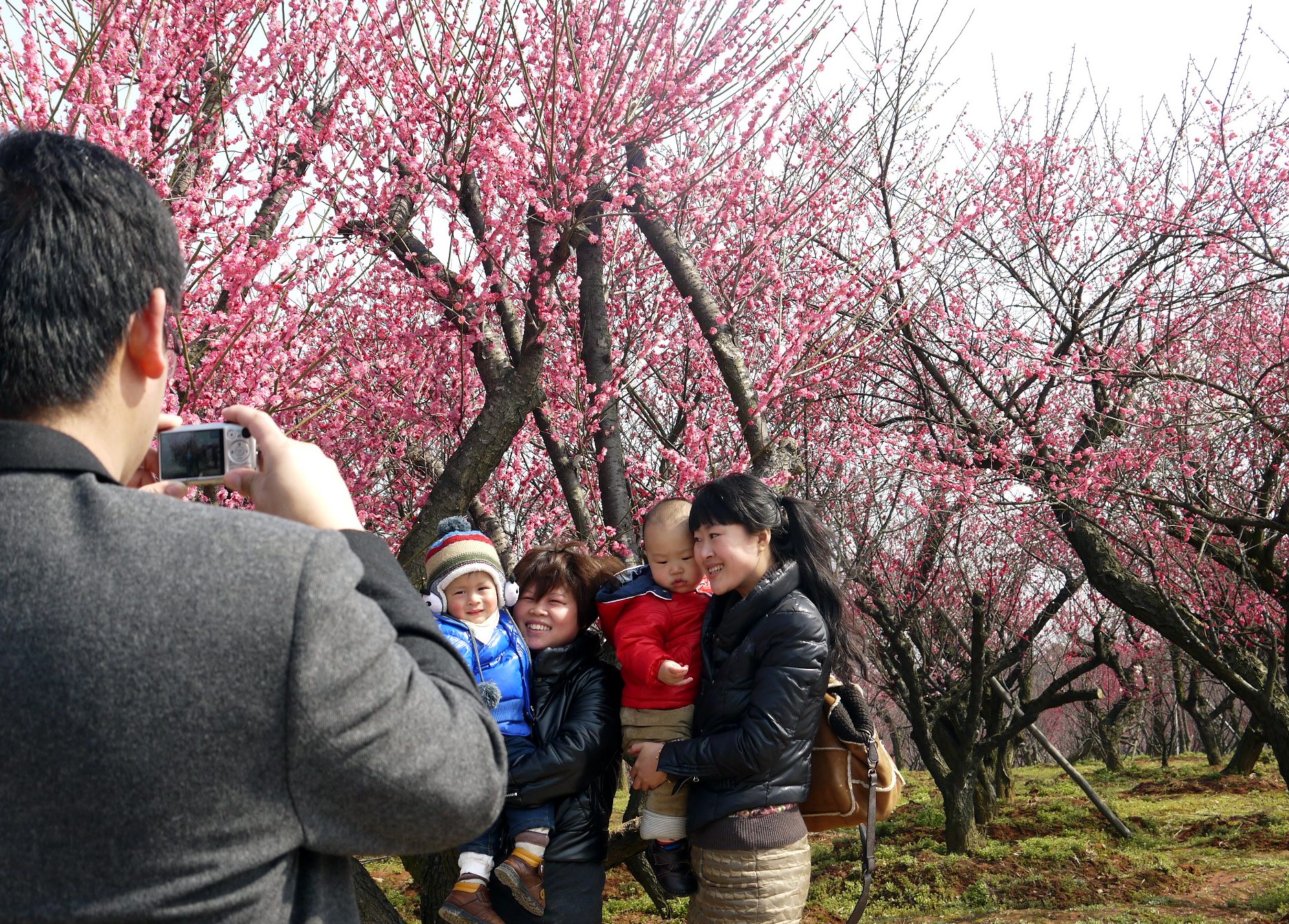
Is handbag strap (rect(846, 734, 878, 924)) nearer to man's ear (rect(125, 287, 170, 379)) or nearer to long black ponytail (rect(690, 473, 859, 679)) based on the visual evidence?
long black ponytail (rect(690, 473, 859, 679))

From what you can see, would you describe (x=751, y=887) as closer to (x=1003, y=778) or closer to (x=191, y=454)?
(x=191, y=454)

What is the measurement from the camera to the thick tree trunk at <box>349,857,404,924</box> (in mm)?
3723

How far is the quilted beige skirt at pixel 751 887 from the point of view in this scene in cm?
268

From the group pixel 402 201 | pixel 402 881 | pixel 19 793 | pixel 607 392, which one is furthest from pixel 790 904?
pixel 402 881

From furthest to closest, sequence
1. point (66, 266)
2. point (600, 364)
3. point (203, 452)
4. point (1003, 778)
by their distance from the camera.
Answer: point (1003, 778), point (600, 364), point (203, 452), point (66, 266)

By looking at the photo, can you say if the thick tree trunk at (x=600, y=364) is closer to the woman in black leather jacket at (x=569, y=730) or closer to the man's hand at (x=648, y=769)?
the woman in black leather jacket at (x=569, y=730)

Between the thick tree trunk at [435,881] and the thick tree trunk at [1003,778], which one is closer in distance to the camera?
the thick tree trunk at [435,881]

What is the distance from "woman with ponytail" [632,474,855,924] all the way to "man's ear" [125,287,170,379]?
1973mm

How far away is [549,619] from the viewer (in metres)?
3.04

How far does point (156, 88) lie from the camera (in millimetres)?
4246

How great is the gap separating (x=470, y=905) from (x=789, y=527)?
1453 millimetres

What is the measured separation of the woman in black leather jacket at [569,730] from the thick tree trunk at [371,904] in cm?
122

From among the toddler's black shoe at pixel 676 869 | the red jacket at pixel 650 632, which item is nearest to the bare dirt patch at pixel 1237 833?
the toddler's black shoe at pixel 676 869

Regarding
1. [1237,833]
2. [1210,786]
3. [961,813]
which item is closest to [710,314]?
[961,813]
